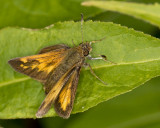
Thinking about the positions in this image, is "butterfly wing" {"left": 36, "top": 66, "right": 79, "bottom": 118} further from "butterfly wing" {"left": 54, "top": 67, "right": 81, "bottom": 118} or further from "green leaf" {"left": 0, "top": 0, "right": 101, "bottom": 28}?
"green leaf" {"left": 0, "top": 0, "right": 101, "bottom": 28}

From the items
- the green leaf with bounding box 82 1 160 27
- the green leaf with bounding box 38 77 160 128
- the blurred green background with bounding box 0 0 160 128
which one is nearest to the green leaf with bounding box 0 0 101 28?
the blurred green background with bounding box 0 0 160 128

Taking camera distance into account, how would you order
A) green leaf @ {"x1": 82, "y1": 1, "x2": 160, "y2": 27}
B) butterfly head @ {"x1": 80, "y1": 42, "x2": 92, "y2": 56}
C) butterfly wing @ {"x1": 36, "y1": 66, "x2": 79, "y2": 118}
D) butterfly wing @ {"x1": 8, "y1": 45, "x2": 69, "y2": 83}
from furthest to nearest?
butterfly wing @ {"x1": 8, "y1": 45, "x2": 69, "y2": 83} < butterfly head @ {"x1": 80, "y1": 42, "x2": 92, "y2": 56} < butterfly wing @ {"x1": 36, "y1": 66, "x2": 79, "y2": 118} < green leaf @ {"x1": 82, "y1": 1, "x2": 160, "y2": 27}

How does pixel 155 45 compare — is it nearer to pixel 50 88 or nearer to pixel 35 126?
pixel 50 88

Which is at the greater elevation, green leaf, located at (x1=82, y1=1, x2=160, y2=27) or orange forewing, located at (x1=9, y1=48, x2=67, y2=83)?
green leaf, located at (x1=82, y1=1, x2=160, y2=27)

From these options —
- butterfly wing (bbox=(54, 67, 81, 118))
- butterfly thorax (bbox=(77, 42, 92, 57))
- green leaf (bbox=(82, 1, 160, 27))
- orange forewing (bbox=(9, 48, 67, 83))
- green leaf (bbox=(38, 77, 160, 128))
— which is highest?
green leaf (bbox=(82, 1, 160, 27))

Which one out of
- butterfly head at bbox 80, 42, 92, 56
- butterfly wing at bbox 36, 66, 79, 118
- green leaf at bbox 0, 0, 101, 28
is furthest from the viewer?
green leaf at bbox 0, 0, 101, 28

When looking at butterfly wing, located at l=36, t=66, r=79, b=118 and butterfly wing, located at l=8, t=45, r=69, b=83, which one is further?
butterfly wing, located at l=8, t=45, r=69, b=83

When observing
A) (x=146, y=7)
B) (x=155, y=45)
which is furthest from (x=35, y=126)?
(x=146, y=7)
